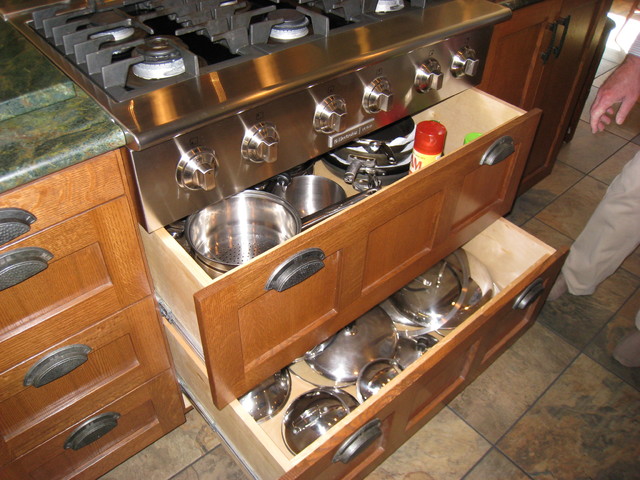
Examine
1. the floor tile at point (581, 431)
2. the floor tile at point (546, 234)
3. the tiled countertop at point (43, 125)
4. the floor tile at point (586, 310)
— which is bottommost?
the floor tile at point (581, 431)

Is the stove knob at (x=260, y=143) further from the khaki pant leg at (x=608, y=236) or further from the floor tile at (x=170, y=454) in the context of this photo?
the khaki pant leg at (x=608, y=236)

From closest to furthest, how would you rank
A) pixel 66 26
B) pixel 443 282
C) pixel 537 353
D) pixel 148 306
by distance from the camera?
pixel 66 26, pixel 148 306, pixel 443 282, pixel 537 353

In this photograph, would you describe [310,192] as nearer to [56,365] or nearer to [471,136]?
[471,136]

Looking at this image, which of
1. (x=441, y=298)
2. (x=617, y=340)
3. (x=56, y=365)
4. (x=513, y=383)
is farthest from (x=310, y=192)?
(x=617, y=340)

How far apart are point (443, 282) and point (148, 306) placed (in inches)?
28.9

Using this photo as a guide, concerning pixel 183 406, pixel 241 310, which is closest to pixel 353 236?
pixel 241 310

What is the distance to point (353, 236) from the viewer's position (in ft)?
2.95

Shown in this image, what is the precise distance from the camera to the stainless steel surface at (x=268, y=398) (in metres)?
1.19

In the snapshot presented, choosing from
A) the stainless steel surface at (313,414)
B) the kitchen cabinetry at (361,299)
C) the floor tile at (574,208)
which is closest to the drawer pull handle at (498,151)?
the kitchen cabinetry at (361,299)

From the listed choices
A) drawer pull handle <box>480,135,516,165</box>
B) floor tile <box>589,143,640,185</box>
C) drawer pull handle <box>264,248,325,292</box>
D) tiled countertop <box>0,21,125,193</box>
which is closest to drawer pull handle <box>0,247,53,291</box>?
tiled countertop <box>0,21,125,193</box>

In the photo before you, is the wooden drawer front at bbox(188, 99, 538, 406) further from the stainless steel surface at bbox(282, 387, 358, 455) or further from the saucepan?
the stainless steel surface at bbox(282, 387, 358, 455)

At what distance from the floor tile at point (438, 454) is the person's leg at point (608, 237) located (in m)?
0.59

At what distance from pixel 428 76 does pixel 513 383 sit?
851 millimetres

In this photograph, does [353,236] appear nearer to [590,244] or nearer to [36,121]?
[36,121]
